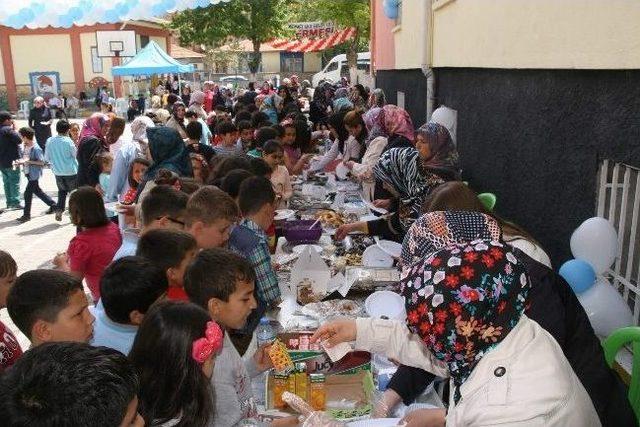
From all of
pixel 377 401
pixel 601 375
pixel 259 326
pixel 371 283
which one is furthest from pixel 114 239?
pixel 601 375

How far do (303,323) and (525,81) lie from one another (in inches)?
97.2

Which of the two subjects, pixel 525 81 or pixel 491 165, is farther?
pixel 491 165

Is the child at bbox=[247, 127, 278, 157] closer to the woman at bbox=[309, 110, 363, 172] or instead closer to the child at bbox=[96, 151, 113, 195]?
the woman at bbox=[309, 110, 363, 172]

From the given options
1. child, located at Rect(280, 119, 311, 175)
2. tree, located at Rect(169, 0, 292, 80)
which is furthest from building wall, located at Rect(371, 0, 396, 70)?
tree, located at Rect(169, 0, 292, 80)

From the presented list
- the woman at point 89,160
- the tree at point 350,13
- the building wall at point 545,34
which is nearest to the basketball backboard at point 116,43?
the tree at point 350,13

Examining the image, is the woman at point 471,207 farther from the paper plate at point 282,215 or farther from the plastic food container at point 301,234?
the paper plate at point 282,215

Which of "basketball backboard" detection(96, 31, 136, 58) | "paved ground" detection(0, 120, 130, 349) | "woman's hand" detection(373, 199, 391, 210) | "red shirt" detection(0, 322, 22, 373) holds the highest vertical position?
"basketball backboard" detection(96, 31, 136, 58)

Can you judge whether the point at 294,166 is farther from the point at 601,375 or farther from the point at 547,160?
the point at 601,375

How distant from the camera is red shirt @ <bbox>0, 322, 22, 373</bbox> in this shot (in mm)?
2365

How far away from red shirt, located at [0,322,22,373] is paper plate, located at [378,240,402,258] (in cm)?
222

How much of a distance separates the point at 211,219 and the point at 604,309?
206 centimetres

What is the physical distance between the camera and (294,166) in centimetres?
719

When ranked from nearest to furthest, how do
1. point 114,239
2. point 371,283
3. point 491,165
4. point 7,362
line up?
1. point 7,362
2. point 371,283
3. point 114,239
4. point 491,165

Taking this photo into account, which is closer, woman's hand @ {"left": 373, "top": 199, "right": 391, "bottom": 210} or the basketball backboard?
woman's hand @ {"left": 373, "top": 199, "right": 391, "bottom": 210}
